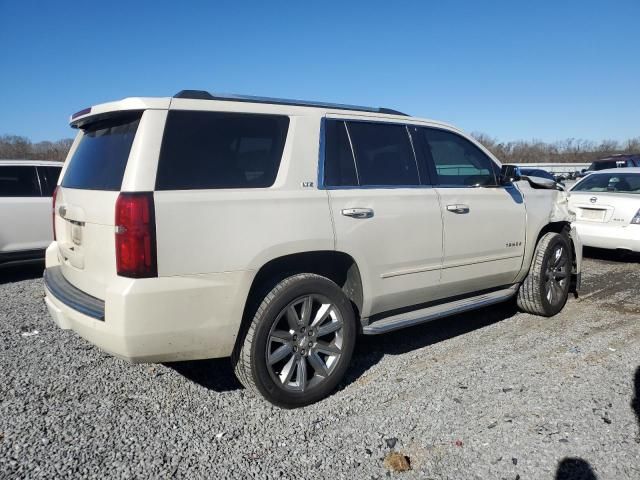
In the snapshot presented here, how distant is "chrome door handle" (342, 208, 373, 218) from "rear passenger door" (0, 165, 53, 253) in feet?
17.7

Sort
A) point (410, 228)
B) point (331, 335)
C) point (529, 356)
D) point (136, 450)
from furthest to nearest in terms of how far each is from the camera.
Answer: point (529, 356), point (410, 228), point (331, 335), point (136, 450)

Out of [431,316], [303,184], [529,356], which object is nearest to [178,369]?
[303,184]

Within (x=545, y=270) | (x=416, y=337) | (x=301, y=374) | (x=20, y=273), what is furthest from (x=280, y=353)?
(x=20, y=273)

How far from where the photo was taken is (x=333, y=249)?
326cm

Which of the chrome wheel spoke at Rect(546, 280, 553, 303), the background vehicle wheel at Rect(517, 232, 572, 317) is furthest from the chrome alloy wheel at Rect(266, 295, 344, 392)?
the chrome wheel spoke at Rect(546, 280, 553, 303)

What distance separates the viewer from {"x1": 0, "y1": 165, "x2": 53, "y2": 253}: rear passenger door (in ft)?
21.9

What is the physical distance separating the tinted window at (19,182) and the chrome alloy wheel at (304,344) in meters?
5.53

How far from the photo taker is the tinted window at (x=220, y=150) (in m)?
2.78

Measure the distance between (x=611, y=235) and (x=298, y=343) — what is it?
6.22 meters

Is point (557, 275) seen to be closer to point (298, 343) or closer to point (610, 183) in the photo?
point (298, 343)

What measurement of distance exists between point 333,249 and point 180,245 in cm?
A: 103

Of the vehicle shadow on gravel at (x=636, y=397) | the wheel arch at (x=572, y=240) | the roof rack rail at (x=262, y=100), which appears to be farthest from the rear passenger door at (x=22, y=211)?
the vehicle shadow on gravel at (x=636, y=397)

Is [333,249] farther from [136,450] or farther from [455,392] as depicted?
[136,450]

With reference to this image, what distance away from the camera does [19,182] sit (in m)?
6.92
